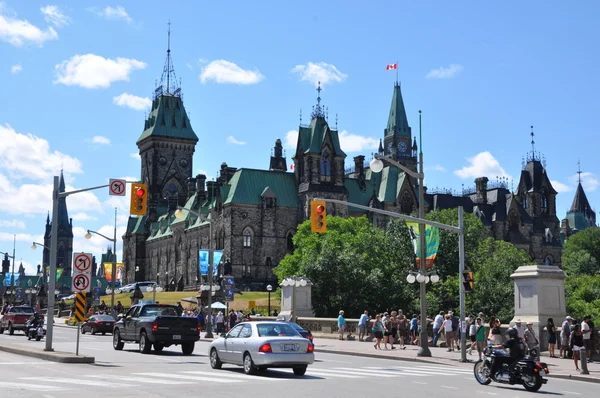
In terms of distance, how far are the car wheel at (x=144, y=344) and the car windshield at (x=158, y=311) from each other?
874mm

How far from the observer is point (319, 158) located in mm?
108438

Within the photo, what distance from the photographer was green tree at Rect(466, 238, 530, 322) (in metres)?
65.3

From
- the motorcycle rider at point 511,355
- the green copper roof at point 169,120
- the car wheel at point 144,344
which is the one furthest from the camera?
the green copper roof at point 169,120

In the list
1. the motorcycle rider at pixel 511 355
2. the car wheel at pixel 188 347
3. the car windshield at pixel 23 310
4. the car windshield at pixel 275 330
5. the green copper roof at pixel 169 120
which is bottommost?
the car wheel at pixel 188 347

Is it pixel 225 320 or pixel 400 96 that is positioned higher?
pixel 400 96

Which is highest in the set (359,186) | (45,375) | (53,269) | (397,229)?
(359,186)

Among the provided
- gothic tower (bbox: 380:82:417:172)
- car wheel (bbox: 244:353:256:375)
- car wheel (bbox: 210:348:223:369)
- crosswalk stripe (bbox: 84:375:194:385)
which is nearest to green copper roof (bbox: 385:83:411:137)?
gothic tower (bbox: 380:82:417:172)

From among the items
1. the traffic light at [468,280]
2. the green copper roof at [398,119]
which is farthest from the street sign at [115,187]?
the green copper roof at [398,119]

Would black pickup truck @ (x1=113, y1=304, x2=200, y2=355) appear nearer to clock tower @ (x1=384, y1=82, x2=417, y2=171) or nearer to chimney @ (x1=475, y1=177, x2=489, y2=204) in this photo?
chimney @ (x1=475, y1=177, x2=489, y2=204)

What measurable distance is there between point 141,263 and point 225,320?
3392 inches

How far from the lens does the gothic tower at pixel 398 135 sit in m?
168

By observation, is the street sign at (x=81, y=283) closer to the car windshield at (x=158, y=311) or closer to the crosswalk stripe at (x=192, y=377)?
the car windshield at (x=158, y=311)

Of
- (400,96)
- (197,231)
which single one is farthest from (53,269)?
(400,96)

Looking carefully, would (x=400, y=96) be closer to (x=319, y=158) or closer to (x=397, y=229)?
(x=319, y=158)
